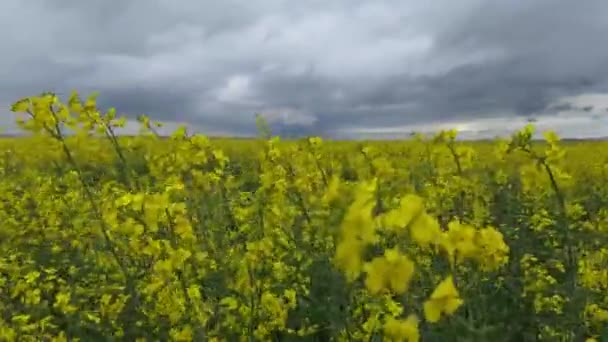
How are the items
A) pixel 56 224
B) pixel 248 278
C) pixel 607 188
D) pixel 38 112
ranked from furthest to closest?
pixel 607 188, pixel 56 224, pixel 38 112, pixel 248 278

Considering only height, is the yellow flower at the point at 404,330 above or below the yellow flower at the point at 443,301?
below

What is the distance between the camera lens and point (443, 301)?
1.81 metres

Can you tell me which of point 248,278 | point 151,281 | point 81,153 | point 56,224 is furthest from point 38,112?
point 56,224

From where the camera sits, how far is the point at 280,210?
486 centimetres

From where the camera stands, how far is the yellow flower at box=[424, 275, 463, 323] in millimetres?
1778

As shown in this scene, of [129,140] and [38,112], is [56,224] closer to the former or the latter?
[129,140]

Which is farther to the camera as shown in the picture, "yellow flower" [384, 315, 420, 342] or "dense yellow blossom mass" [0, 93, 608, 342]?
"dense yellow blossom mass" [0, 93, 608, 342]

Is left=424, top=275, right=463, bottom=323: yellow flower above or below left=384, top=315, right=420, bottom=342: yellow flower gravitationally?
above

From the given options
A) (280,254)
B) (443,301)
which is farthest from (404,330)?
(280,254)

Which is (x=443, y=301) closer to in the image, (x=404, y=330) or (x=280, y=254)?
(x=404, y=330)

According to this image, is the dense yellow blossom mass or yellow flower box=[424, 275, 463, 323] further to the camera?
the dense yellow blossom mass

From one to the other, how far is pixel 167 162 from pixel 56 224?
2.67 metres

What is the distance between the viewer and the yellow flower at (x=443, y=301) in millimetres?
1778

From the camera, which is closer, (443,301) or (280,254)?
(443,301)
